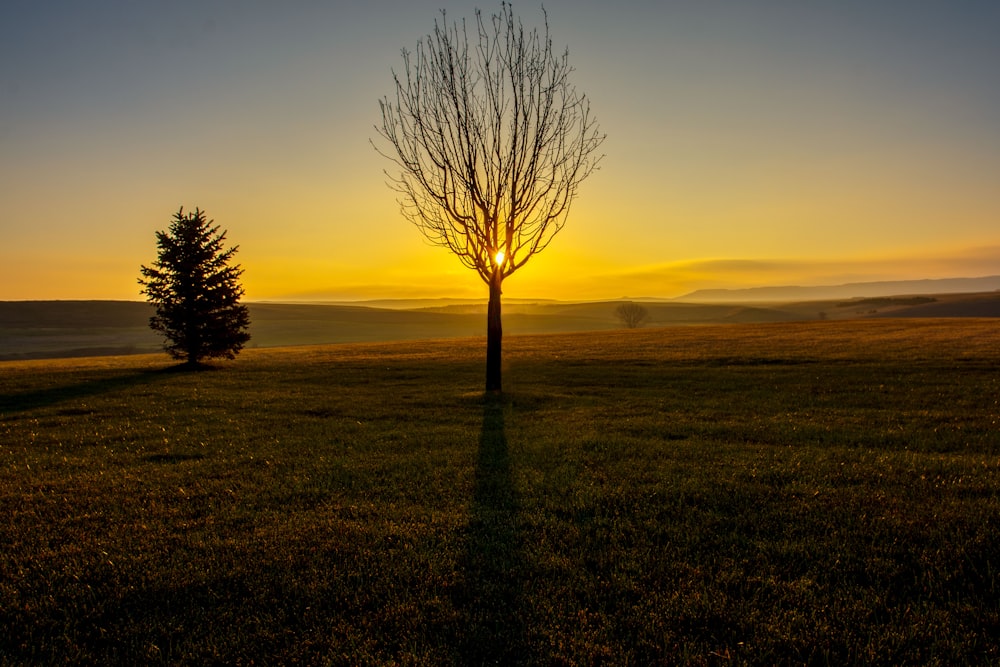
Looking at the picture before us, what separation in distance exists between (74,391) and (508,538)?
72.3 feet

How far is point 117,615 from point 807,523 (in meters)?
7.42

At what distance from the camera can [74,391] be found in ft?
66.2

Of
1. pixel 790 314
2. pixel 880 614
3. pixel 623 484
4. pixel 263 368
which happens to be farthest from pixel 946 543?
pixel 790 314

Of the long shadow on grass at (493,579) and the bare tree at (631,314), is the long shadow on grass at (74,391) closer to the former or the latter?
the long shadow on grass at (493,579)

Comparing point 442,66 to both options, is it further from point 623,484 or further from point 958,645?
point 958,645

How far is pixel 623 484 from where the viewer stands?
786 cm

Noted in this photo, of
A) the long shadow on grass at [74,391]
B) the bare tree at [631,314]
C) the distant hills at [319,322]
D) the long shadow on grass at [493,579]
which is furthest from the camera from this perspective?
the bare tree at [631,314]

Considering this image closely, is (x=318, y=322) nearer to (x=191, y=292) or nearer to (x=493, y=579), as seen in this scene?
(x=191, y=292)

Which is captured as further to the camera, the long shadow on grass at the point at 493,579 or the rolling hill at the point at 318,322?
the rolling hill at the point at 318,322

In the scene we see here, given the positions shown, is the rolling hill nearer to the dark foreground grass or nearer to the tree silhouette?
the tree silhouette

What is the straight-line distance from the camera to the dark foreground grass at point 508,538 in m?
4.20

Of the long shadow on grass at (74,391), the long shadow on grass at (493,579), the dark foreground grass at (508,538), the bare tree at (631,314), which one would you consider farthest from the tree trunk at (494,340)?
the bare tree at (631,314)

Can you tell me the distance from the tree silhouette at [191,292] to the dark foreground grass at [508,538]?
15.3 m

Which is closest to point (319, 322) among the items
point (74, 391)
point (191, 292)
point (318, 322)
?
point (318, 322)
